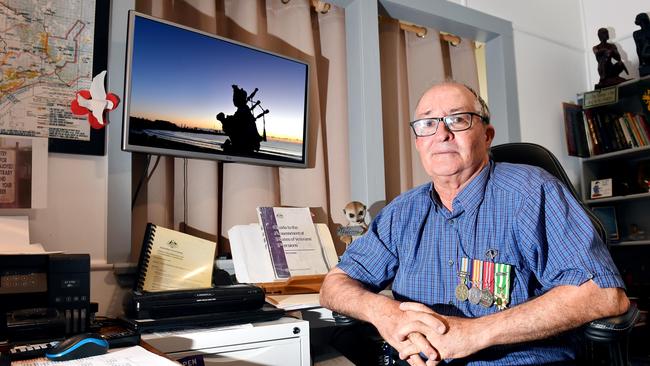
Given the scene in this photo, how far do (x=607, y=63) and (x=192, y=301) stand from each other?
2665 mm

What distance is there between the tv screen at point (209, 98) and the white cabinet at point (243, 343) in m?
0.67

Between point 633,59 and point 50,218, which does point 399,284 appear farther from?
point 633,59

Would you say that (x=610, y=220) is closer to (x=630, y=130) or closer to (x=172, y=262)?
(x=630, y=130)

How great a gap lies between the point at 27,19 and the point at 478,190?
52.9 inches

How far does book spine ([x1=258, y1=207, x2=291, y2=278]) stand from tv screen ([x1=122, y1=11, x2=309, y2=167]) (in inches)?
9.2

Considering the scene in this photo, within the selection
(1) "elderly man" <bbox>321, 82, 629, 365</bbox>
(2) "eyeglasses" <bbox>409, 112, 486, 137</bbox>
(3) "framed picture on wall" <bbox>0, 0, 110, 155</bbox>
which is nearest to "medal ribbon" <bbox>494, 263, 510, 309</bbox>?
(1) "elderly man" <bbox>321, 82, 629, 365</bbox>

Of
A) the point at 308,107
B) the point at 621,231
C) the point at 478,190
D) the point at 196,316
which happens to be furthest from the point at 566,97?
the point at 196,316

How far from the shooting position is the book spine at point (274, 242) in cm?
174

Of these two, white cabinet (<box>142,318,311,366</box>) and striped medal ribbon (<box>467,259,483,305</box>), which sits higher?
striped medal ribbon (<box>467,259,483,305</box>)

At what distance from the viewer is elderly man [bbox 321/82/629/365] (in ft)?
3.58

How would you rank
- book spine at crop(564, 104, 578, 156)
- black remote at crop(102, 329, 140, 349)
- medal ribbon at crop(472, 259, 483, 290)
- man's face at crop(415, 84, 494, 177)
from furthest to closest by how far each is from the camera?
book spine at crop(564, 104, 578, 156)
man's face at crop(415, 84, 494, 177)
medal ribbon at crop(472, 259, 483, 290)
black remote at crop(102, 329, 140, 349)

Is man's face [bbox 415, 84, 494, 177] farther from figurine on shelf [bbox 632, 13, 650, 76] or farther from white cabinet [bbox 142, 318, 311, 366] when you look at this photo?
figurine on shelf [bbox 632, 13, 650, 76]

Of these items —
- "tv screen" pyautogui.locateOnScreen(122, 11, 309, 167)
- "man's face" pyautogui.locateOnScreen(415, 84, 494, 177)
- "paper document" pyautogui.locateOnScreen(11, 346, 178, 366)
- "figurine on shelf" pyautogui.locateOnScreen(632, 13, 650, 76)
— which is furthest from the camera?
"figurine on shelf" pyautogui.locateOnScreen(632, 13, 650, 76)

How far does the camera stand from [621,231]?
2986 mm
